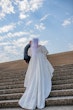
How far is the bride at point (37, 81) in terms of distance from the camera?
6922mm

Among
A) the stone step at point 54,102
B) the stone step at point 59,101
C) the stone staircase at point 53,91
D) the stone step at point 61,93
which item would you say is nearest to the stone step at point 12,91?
the stone staircase at point 53,91

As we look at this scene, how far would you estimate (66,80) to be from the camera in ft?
27.6

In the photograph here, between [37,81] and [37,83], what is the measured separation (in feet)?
0.21

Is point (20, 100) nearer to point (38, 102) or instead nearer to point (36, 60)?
point (38, 102)

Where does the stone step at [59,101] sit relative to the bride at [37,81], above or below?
below

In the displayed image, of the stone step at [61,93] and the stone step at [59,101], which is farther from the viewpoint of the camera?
the stone step at [61,93]

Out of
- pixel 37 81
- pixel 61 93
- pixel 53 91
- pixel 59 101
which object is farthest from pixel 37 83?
pixel 59 101

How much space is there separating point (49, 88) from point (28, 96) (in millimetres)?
734

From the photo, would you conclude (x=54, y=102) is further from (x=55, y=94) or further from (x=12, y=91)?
(x=12, y=91)

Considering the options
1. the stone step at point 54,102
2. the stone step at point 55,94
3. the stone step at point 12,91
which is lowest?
the stone step at point 54,102

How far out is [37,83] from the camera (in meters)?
7.27

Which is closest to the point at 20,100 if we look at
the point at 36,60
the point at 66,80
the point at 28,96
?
the point at 28,96

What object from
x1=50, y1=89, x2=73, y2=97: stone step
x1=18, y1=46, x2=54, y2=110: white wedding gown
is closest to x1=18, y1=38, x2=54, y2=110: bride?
x1=18, y1=46, x2=54, y2=110: white wedding gown

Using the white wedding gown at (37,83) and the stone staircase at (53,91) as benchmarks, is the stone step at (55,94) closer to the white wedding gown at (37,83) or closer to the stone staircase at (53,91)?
the stone staircase at (53,91)
